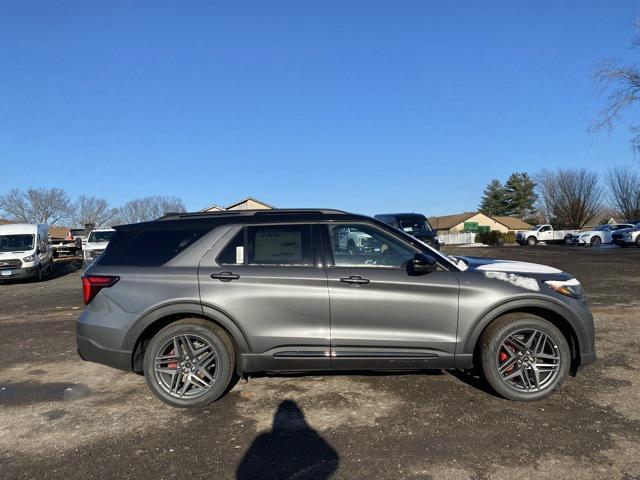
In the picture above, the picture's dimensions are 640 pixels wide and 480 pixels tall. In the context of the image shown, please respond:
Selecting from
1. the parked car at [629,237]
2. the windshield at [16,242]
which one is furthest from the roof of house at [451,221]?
the windshield at [16,242]

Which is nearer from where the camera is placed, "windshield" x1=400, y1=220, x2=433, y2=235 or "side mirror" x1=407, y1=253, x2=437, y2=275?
"side mirror" x1=407, y1=253, x2=437, y2=275

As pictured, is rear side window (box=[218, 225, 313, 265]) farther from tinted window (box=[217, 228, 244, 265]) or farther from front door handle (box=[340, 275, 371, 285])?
front door handle (box=[340, 275, 371, 285])

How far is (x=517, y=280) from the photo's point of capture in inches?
165

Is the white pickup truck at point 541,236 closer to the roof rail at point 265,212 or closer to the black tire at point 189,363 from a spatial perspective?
the roof rail at point 265,212

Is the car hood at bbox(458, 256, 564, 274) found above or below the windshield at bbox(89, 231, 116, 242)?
below

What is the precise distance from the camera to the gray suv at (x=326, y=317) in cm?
411

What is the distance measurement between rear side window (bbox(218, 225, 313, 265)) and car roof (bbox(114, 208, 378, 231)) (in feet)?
0.30

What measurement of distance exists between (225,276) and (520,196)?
294 ft

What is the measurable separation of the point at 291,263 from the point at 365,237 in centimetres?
76

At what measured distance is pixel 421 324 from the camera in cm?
411

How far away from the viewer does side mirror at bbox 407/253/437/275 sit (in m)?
4.07

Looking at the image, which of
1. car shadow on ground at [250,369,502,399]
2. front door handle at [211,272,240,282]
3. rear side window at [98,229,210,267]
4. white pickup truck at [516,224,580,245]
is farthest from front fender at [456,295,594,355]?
white pickup truck at [516,224,580,245]

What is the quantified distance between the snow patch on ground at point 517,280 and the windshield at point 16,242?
18.0 m

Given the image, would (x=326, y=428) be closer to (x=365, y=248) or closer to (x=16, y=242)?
(x=365, y=248)
